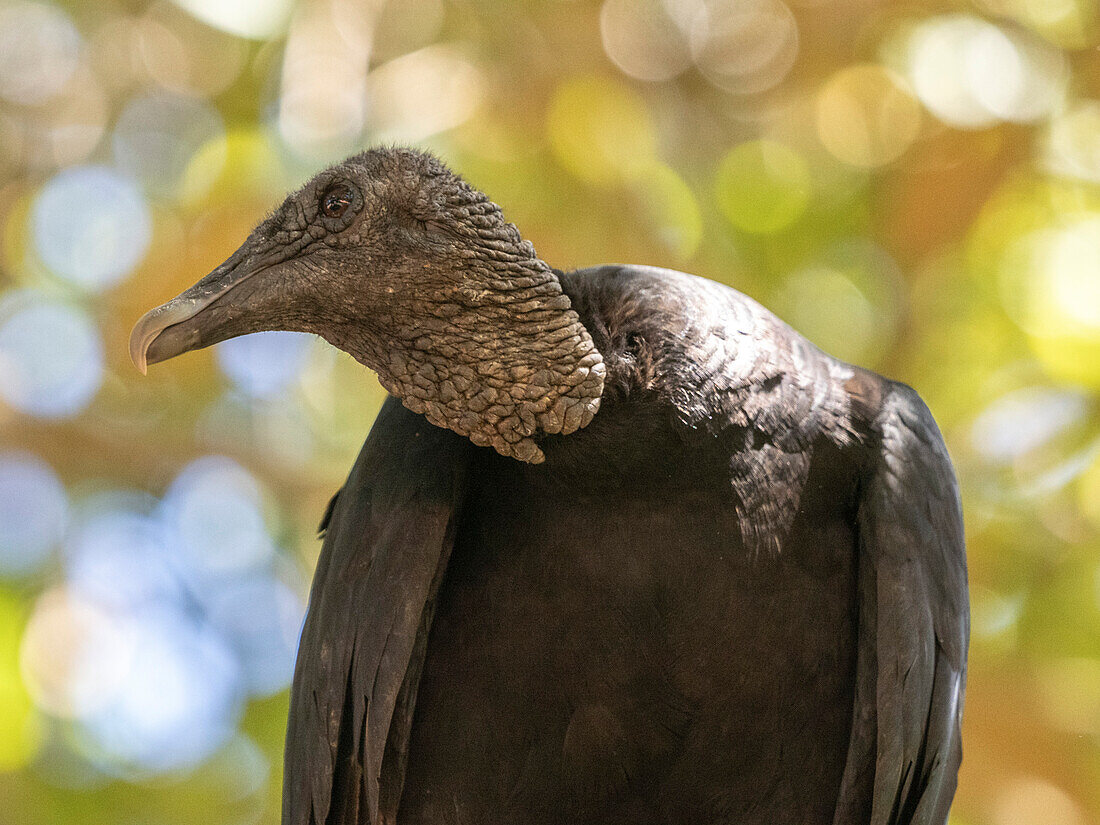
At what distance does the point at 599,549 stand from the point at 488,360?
0.46m

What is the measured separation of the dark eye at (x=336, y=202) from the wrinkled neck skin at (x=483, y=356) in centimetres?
20

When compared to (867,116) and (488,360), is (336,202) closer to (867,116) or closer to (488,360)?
(488,360)

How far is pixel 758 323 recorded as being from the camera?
7.91ft

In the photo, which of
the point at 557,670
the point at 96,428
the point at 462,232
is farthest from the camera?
the point at 96,428

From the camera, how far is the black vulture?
7.20 feet

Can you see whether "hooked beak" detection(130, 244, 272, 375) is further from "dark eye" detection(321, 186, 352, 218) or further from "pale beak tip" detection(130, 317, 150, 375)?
"dark eye" detection(321, 186, 352, 218)

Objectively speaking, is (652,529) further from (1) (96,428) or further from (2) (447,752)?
(1) (96,428)

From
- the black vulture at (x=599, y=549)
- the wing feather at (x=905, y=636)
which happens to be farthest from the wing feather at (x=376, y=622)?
the wing feather at (x=905, y=636)

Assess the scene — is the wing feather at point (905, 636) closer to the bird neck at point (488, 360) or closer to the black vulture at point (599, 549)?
the black vulture at point (599, 549)

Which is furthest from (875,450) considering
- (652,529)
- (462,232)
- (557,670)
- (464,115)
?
(464,115)

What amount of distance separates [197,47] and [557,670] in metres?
4.46

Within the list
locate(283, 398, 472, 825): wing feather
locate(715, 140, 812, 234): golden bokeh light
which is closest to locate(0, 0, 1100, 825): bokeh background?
locate(715, 140, 812, 234): golden bokeh light

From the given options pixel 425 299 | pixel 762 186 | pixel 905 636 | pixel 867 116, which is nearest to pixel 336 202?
pixel 425 299

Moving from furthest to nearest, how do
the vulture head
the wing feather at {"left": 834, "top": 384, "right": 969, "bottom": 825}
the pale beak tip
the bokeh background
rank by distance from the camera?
the bokeh background → the wing feather at {"left": 834, "top": 384, "right": 969, "bottom": 825} → the vulture head → the pale beak tip
